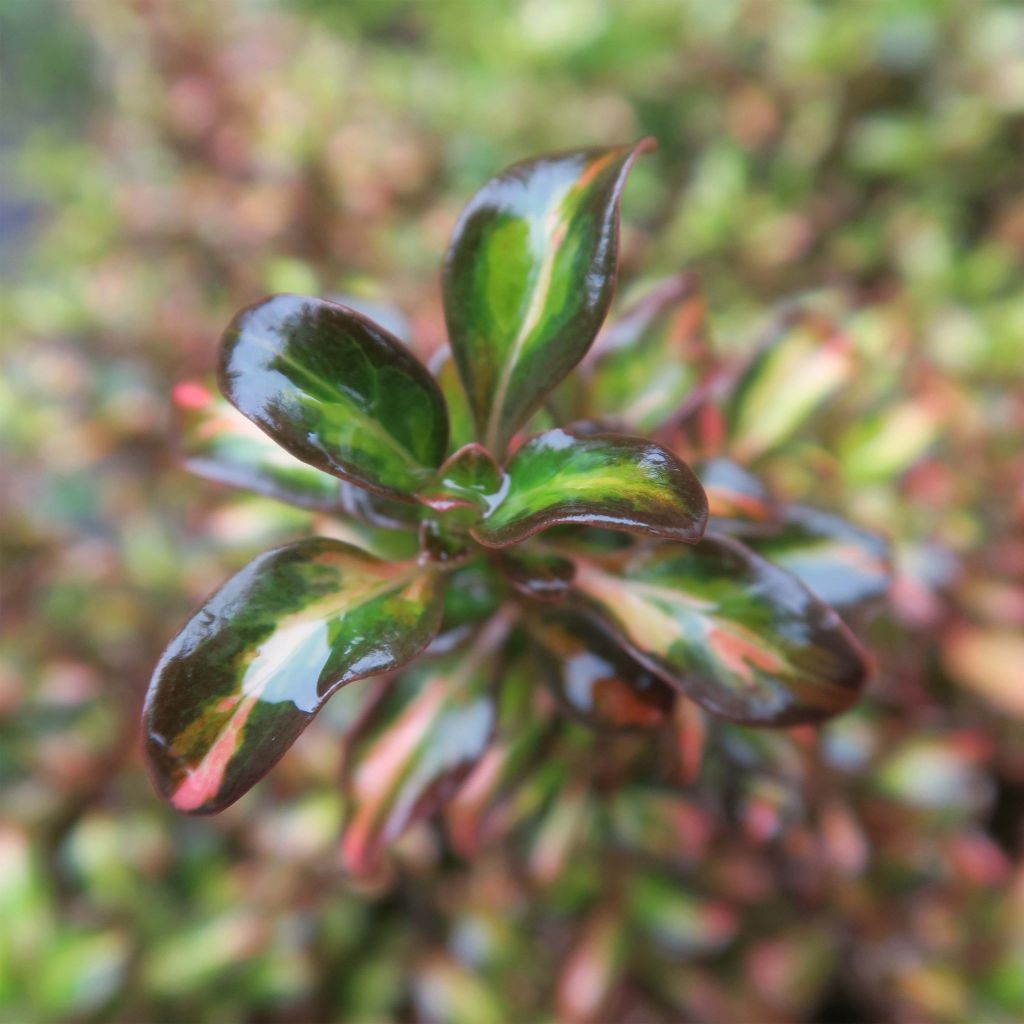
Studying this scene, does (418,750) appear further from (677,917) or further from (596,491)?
(677,917)

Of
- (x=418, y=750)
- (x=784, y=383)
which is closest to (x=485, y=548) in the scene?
(x=418, y=750)

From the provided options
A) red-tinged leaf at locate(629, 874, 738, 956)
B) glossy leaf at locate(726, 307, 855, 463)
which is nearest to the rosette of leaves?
glossy leaf at locate(726, 307, 855, 463)

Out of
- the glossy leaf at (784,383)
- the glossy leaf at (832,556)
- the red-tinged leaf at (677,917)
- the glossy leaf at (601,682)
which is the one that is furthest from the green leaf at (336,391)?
the red-tinged leaf at (677,917)

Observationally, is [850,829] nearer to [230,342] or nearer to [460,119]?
[230,342]

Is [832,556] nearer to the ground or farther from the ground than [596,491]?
nearer to the ground

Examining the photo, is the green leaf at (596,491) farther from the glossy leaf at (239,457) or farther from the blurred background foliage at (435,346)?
the blurred background foliage at (435,346)

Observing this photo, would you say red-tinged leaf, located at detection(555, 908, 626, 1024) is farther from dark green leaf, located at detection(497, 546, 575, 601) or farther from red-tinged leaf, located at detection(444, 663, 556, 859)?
dark green leaf, located at detection(497, 546, 575, 601)
